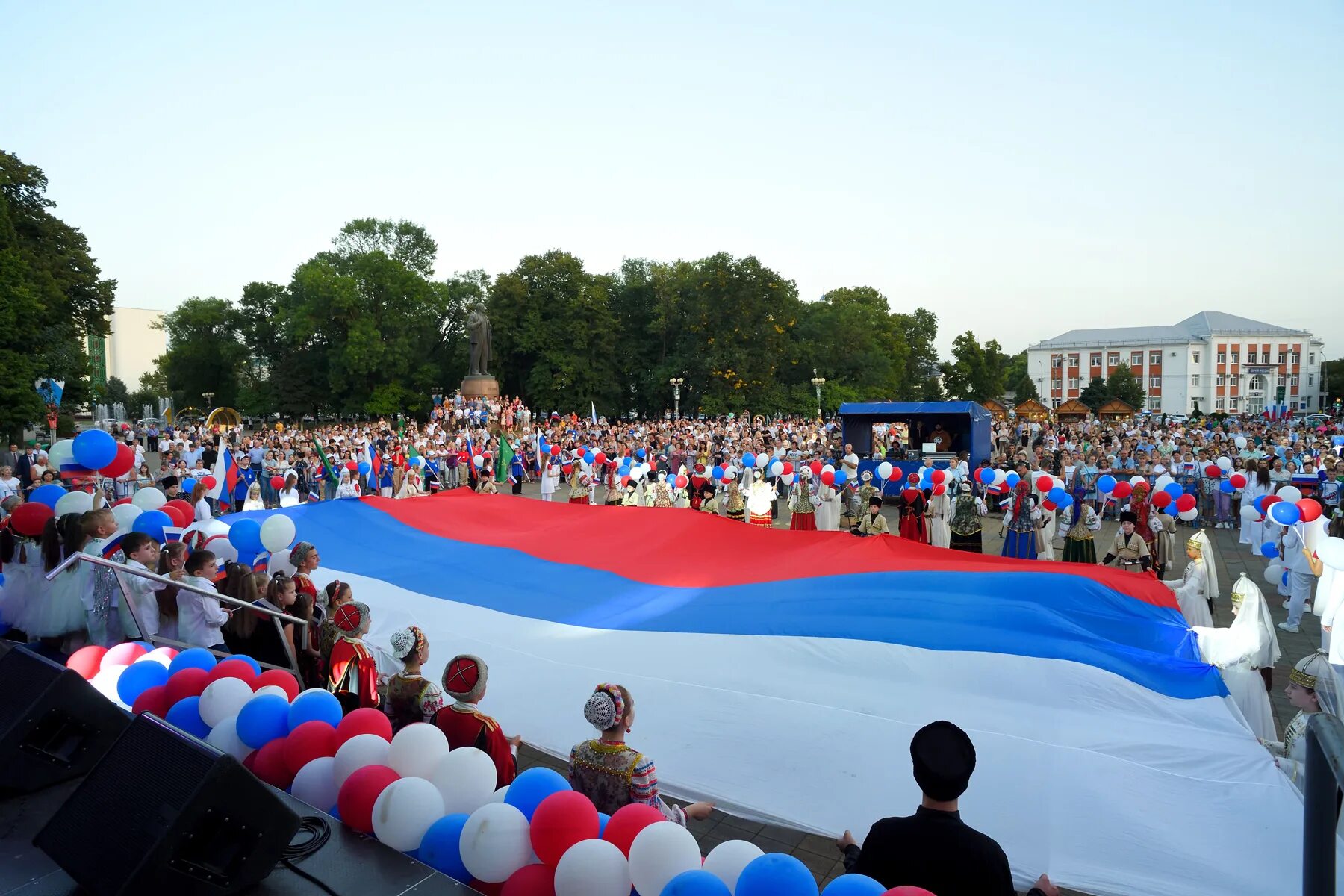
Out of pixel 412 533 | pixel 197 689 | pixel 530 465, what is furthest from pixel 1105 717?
pixel 530 465

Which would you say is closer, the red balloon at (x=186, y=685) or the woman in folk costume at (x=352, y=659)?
the red balloon at (x=186, y=685)

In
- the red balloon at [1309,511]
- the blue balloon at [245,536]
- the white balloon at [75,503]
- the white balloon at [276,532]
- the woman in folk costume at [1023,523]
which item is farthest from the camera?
the woman in folk costume at [1023,523]

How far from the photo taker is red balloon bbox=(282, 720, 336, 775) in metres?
3.16

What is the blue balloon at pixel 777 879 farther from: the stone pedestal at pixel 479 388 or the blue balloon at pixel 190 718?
the stone pedestal at pixel 479 388

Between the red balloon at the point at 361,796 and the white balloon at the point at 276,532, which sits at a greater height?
the white balloon at the point at 276,532

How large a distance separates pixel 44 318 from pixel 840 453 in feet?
83.8

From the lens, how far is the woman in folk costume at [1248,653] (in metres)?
5.39

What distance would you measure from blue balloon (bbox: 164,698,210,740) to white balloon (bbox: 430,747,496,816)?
123 cm

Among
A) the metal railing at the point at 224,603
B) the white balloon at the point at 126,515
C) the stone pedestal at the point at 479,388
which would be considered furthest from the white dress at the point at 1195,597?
the stone pedestal at the point at 479,388

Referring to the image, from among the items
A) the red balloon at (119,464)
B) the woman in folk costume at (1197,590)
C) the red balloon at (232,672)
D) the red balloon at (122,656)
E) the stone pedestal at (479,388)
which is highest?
the stone pedestal at (479,388)

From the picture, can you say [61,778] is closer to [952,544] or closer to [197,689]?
[197,689]

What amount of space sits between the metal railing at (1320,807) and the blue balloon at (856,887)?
104 centimetres

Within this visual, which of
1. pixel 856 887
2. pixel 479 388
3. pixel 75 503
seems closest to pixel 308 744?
pixel 856 887

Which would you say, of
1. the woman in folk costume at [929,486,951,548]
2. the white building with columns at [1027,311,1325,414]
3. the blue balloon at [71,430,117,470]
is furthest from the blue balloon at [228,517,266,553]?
the white building with columns at [1027,311,1325,414]
